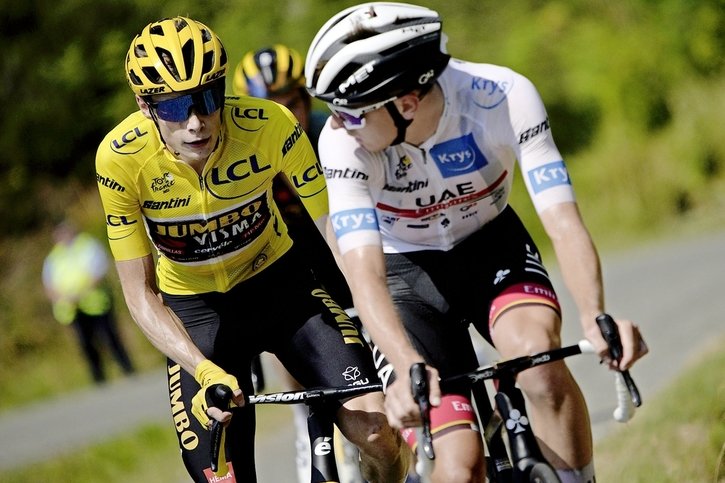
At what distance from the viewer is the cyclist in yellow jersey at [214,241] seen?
16.4 feet

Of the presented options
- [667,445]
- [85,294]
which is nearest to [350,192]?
[667,445]

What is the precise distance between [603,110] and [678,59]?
1575 millimetres

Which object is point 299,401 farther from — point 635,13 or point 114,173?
→ point 635,13

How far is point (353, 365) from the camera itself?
514cm

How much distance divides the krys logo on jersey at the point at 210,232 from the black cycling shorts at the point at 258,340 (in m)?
0.22

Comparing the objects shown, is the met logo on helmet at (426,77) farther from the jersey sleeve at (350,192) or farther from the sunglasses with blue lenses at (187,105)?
the sunglasses with blue lenses at (187,105)

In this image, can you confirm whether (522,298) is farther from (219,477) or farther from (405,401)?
(219,477)

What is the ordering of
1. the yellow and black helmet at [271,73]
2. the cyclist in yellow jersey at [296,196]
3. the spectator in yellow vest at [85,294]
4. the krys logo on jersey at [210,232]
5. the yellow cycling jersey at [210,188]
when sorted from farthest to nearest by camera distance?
the spectator in yellow vest at [85,294]
the yellow and black helmet at [271,73]
the cyclist in yellow jersey at [296,196]
the krys logo on jersey at [210,232]
the yellow cycling jersey at [210,188]

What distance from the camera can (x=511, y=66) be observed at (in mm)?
22234

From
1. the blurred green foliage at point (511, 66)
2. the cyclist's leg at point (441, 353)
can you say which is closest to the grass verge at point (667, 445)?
the cyclist's leg at point (441, 353)

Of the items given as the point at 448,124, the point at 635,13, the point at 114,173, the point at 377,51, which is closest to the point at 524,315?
the point at 448,124

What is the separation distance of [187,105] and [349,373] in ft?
4.42

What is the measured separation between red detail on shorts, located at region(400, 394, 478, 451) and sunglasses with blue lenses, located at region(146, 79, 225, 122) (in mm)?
1587

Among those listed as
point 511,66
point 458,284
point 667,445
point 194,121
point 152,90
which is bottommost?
point 511,66
